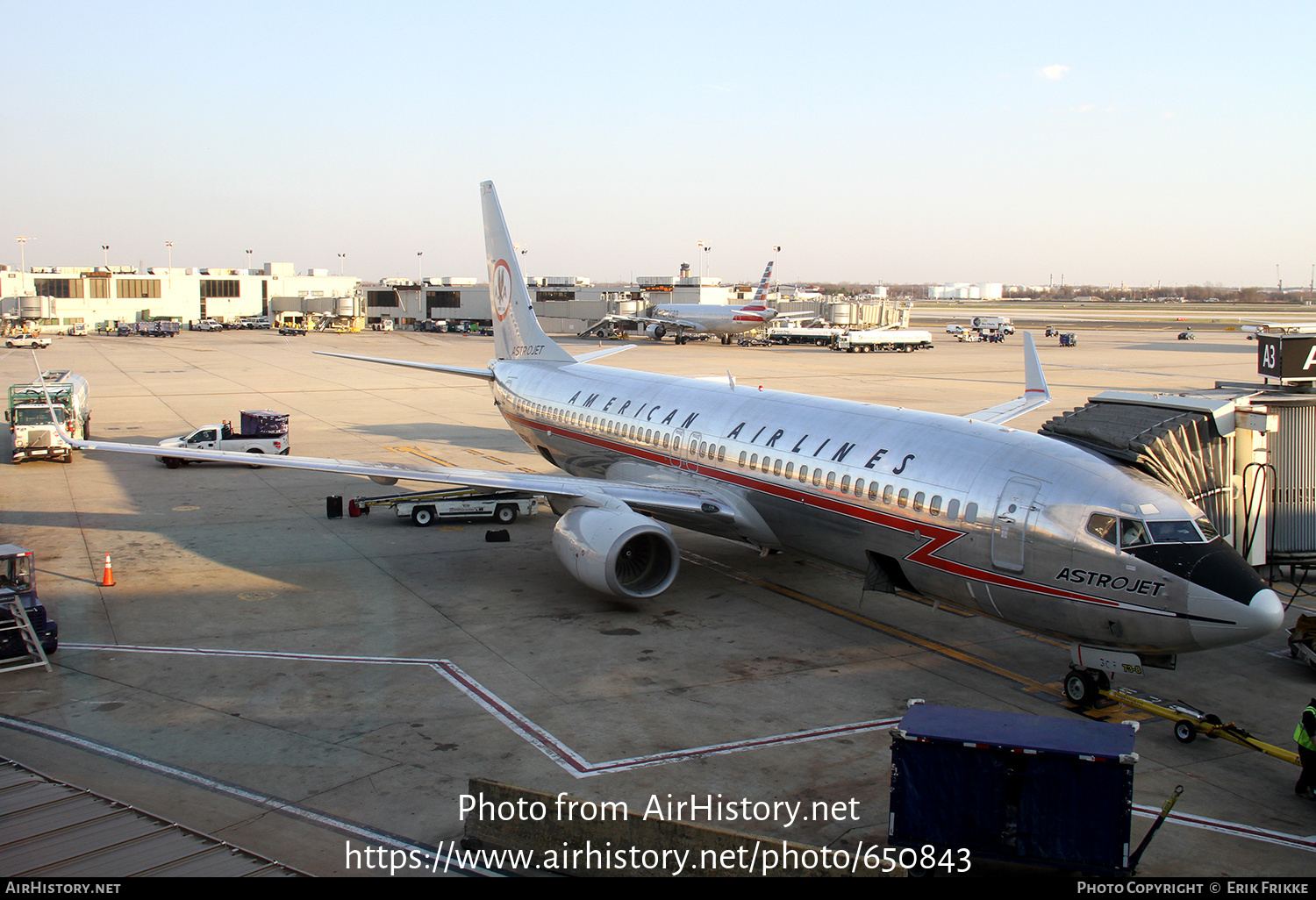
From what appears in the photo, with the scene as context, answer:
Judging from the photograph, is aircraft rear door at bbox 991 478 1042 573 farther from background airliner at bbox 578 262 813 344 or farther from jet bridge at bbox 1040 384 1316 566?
background airliner at bbox 578 262 813 344

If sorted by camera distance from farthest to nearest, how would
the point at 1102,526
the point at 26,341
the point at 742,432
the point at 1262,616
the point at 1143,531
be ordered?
1. the point at 26,341
2. the point at 742,432
3. the point at 1102,526
4. the point at 1143,531
5. the point at 1262,616

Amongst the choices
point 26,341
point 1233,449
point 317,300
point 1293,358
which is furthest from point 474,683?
point 317,300

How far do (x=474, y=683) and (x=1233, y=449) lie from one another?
17640mm

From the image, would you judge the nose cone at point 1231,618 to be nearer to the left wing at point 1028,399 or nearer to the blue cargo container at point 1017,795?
the blue cargo container at point 1017,795

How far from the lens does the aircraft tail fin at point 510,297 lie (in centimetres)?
3347

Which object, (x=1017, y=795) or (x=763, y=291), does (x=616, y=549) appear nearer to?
(x=1017, y=795)

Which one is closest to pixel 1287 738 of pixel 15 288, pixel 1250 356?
pixel 1250 356

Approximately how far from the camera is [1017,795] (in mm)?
10883

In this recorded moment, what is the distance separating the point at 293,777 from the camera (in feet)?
43.7

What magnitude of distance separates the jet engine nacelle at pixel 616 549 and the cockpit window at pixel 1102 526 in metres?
8.30

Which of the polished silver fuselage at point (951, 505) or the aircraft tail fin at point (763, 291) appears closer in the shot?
the polished silver fuselage at point (951, 505)

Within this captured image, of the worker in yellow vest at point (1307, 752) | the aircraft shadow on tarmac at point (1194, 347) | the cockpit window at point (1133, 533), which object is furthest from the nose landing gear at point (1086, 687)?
the aircraft shadow on tarmac at point (1194, 347)

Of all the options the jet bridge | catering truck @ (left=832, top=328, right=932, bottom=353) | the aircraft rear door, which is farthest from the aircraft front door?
catering truck @ (left=832, top=328, right=932, bottom=353)

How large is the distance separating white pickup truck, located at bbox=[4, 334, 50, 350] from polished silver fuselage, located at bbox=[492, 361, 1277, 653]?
9460 centimetres
